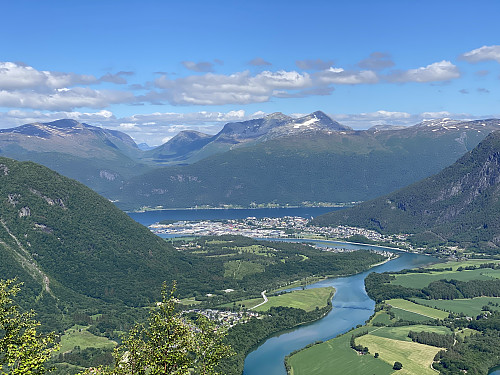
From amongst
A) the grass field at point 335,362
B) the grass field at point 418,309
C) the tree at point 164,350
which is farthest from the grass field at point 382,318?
the tree at point 164,350

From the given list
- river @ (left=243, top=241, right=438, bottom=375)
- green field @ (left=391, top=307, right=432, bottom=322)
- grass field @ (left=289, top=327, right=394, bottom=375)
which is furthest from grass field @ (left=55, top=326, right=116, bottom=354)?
green field @ (left=391, top=307, right=432, bottom=322)

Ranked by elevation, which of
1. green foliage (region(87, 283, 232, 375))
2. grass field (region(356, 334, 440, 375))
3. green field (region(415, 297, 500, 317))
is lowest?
green field (region(415, 297, 500, 317))

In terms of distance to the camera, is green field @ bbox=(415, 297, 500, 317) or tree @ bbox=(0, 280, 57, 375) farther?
green field @ bbox=(415, 297, 500, 317)

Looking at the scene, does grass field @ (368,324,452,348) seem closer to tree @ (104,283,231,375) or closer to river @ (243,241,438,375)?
river @ (243,241,438,375)

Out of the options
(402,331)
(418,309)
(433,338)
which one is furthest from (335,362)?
(418,309)

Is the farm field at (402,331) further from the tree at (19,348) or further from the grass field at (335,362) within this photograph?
the tree at (19,348)

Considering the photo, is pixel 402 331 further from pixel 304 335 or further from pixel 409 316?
pixel 304 335
